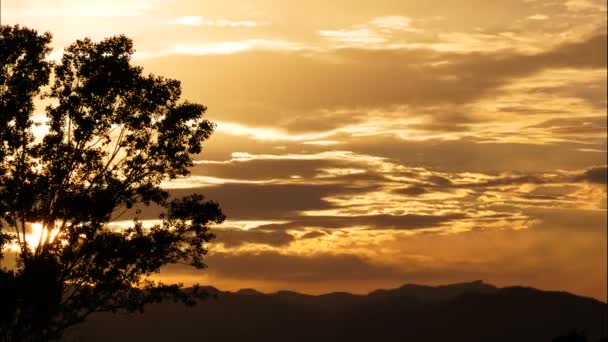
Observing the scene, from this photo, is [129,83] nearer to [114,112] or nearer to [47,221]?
[114,112]

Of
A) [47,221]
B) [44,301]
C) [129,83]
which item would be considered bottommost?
[44,301]

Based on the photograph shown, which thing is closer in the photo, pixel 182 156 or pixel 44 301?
pixel 44 301

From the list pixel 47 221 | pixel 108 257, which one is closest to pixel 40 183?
pixel 47 221

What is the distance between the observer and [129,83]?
53.6 meters

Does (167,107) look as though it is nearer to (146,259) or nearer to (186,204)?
(186,204)

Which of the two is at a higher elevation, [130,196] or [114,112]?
[114,112]

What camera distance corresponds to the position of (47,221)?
52.0 metres

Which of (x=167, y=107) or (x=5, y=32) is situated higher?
(x=5, y=32)

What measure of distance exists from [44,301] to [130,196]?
801cm

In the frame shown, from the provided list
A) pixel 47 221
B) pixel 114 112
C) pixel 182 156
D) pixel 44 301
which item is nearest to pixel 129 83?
pixel 114 112

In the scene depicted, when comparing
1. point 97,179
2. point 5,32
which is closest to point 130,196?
point 97,179

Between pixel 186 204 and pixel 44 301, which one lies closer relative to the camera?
pixel 44 301

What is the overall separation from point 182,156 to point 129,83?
5601 mm

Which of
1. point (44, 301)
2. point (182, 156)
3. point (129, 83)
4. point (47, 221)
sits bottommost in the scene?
point (44, 301)
